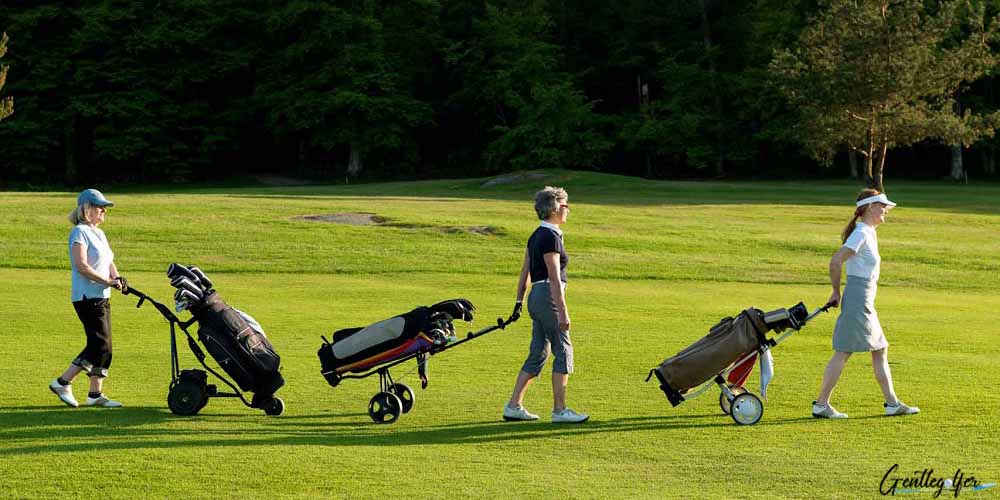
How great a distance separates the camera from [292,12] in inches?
2410

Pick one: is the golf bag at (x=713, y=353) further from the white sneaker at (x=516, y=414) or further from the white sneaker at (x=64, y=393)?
the white sneaker at (x=64, y=393)

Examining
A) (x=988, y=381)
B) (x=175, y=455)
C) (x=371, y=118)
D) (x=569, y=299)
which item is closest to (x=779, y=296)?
(x=569, y=299)

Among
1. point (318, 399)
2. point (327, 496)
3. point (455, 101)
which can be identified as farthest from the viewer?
point (455, 101)

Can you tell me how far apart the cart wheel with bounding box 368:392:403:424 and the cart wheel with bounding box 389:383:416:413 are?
258 mm

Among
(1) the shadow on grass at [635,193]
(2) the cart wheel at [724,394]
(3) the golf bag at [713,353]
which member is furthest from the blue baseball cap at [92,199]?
(1) the shadow on grass at [635,193]

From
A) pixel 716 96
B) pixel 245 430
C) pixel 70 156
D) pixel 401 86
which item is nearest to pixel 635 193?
pixel 716 96

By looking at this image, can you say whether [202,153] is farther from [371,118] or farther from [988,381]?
[988,381]

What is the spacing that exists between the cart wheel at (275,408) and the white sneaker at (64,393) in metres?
1.71

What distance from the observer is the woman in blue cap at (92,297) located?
9.84 meters

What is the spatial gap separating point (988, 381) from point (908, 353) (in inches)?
70.5

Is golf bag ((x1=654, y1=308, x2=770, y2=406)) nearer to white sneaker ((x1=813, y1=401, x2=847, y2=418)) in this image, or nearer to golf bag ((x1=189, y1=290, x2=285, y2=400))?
white sneaker ((x1=813, y1=401, x2=847, y2=418))

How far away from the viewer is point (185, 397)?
9617 millimetres

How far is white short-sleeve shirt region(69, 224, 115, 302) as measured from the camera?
981cm

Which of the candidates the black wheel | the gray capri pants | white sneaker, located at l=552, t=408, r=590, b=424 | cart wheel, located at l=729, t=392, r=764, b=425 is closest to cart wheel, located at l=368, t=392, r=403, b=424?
the gray capri pants
